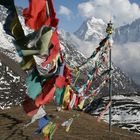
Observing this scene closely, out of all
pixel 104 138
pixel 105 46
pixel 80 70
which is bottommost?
pixel 104 138

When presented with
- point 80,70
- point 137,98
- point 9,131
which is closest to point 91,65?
point 80,70

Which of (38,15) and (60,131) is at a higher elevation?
(38,15)

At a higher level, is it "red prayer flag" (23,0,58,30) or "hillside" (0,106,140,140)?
"red prayer flag" (23,0,58,30)

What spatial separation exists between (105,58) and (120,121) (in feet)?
242

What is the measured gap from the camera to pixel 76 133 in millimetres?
34281

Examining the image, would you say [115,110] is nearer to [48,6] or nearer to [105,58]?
[105,58]

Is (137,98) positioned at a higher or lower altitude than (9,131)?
higher

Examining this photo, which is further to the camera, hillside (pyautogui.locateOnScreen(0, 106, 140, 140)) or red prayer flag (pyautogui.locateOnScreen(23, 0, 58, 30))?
hillside (pyautogui.locateOnScreen(0, 106, 140, 140))

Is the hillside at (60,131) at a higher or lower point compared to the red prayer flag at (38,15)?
lower

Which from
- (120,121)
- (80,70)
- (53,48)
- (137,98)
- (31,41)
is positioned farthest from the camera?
(137,98)

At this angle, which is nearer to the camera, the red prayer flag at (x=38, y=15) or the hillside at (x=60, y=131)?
the red prayer flag at (x=38, y=15)

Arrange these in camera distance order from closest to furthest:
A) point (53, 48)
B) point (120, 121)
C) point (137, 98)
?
point (53, 48) → point (120, 121) → point (137, 98)

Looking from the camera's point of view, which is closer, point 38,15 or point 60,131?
point 38,15

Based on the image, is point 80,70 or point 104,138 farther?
point 104,138
